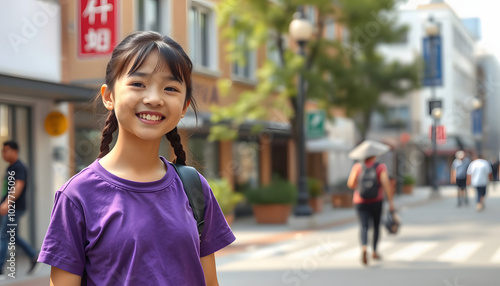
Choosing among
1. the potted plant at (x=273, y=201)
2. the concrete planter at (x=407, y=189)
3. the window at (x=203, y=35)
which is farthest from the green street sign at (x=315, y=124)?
the concrete planter at (x=407, y=189)

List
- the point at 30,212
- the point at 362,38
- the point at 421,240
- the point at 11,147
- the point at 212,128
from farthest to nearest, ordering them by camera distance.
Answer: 1. the point at 362,38
2. the point at 212,128
3. the point at 421,240
4. the point at 30,212
5. the point at 11,147

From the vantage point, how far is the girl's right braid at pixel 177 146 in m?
2.37

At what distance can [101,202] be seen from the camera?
2.01 metres

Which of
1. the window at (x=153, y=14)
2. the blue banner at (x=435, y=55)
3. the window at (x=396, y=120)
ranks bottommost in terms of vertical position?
the window at (x=396, y=120)

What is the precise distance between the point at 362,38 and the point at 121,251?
64.5 ft

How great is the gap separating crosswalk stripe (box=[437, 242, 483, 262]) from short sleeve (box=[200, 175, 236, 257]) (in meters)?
9.44

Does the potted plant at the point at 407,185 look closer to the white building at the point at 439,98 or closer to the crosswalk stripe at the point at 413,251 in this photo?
the white building at the point at 439,98

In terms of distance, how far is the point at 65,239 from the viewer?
1955 mm

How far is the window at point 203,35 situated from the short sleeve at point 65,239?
1751 centimetres

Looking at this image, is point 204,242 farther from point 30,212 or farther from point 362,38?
point 362,38

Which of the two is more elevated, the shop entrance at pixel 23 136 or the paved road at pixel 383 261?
the shop entrance at pixel 23 136

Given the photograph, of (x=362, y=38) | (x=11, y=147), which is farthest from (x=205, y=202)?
(x=362, y=38)

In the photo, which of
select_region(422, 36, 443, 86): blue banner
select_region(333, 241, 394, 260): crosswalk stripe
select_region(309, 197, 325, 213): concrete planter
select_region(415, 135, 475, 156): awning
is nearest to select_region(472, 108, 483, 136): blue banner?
select_region(415, 135, 475, 156): awning

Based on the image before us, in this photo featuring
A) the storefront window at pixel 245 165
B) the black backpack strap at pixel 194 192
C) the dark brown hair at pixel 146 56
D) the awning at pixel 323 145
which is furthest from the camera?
the awning at pixel 323 145
